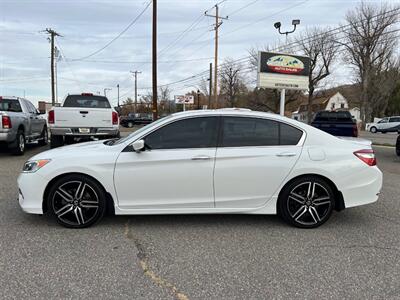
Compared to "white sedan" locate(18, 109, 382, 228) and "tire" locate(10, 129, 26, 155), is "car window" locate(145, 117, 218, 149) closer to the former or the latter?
"white sedan" locate(18, 109, 382, 228)

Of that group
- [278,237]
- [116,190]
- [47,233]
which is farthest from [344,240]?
[47,233]

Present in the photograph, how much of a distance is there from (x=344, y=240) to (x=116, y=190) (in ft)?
9.19

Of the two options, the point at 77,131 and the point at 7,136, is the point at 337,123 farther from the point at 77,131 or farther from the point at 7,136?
the point at 7,136

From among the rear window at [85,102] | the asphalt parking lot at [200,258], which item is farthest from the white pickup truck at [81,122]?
the asphalt parking lot at [200,258]

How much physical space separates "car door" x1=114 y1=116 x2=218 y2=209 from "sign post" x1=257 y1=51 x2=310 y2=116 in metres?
13.4

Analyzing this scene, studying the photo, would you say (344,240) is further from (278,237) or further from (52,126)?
(52,126)

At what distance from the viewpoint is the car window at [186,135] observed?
4660 millimetres

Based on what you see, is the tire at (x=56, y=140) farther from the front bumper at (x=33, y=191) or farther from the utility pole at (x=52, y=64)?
the utility pole at (x=52, y=64)

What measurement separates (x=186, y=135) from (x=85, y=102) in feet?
26.3

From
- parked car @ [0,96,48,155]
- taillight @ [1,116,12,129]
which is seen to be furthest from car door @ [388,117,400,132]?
taillight @ [1,116,12,129]

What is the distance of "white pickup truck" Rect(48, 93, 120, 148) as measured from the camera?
10.9 metres

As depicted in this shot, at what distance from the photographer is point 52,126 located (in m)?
11.0

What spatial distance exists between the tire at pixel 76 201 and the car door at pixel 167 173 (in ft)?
0.93

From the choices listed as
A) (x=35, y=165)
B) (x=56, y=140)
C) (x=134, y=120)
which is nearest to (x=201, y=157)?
(x=35, y=165)
